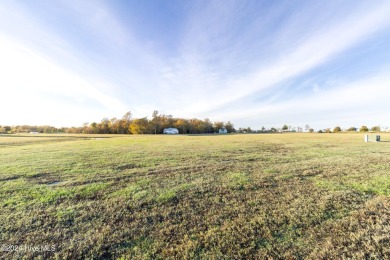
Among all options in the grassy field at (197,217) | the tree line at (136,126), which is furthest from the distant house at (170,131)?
the grassy field at (197,217)

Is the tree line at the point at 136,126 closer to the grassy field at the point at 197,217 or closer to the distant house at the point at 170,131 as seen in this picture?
the distant house at the point at 170,131

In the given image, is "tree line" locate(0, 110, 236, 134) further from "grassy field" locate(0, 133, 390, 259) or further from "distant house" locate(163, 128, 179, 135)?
"grassy field" locate(0, 133, 390, 259)

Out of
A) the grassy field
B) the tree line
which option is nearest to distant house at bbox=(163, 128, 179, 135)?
the tree line

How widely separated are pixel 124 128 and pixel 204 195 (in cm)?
8549

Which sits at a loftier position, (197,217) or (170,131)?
(170,131)

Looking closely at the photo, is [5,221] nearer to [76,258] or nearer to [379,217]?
[76,258]

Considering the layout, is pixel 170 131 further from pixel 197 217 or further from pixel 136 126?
pixel 197 217

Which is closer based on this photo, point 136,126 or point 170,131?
point 136,126

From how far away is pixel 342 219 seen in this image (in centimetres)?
358

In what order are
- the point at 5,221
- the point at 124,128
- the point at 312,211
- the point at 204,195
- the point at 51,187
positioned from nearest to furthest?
1. the point at 5,221
2. the point at 312,211
3. the point at 204,195
4. the point at 51,187
5. the point at 124,128

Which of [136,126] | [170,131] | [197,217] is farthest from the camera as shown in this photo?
[170,131]

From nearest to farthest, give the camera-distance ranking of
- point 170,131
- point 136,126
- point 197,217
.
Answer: point 197,217 → point 136,126 → point 170,131

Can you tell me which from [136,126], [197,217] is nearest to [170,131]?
[136,126]

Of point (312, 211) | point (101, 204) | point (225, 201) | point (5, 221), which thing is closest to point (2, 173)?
point (5, 221)
